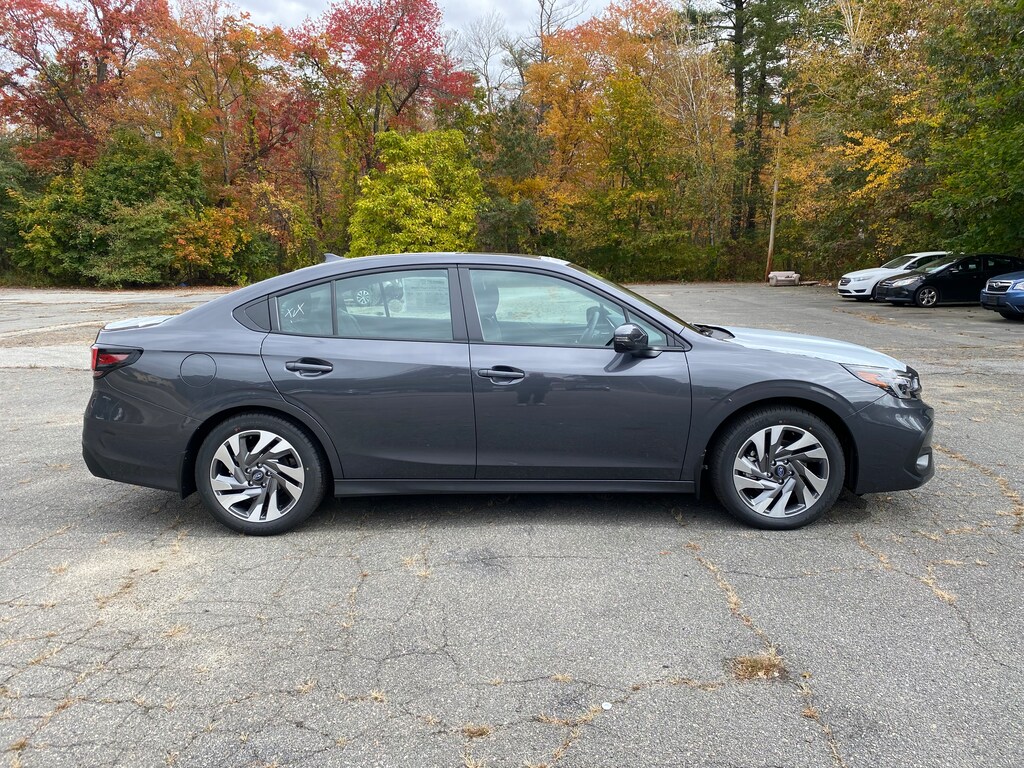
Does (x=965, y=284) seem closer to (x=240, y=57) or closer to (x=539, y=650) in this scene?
(x=539, y=650)

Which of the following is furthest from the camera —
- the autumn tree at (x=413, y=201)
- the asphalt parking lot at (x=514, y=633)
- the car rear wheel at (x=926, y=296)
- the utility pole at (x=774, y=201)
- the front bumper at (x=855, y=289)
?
the utility pole at (x=774, y=201)

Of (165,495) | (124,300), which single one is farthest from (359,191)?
(165,495)

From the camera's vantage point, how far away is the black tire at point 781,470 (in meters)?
3.92

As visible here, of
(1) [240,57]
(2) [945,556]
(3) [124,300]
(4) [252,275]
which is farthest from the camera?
(4) [252,275]

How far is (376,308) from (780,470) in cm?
242

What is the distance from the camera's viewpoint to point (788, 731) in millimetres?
2334

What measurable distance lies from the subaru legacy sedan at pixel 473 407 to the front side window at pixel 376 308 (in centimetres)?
1

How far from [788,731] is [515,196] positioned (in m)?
36.2

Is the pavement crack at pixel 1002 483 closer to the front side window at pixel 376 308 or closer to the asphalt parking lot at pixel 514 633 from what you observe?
the asphalt parking lot at pixel 514 633

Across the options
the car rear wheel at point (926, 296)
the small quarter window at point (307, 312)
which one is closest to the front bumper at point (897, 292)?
the car rear wheel at point (926, 296)

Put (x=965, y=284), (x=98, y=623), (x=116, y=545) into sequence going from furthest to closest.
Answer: (x=965, y=284) < (x=116, y=545) < (x=98, y=623)

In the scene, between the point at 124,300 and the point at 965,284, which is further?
the point at 124,300

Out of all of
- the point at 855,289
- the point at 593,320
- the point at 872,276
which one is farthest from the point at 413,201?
the point at 593,320

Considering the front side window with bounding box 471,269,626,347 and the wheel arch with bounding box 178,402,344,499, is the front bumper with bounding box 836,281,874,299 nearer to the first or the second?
the front side window with bounding box 471,269,626,347
